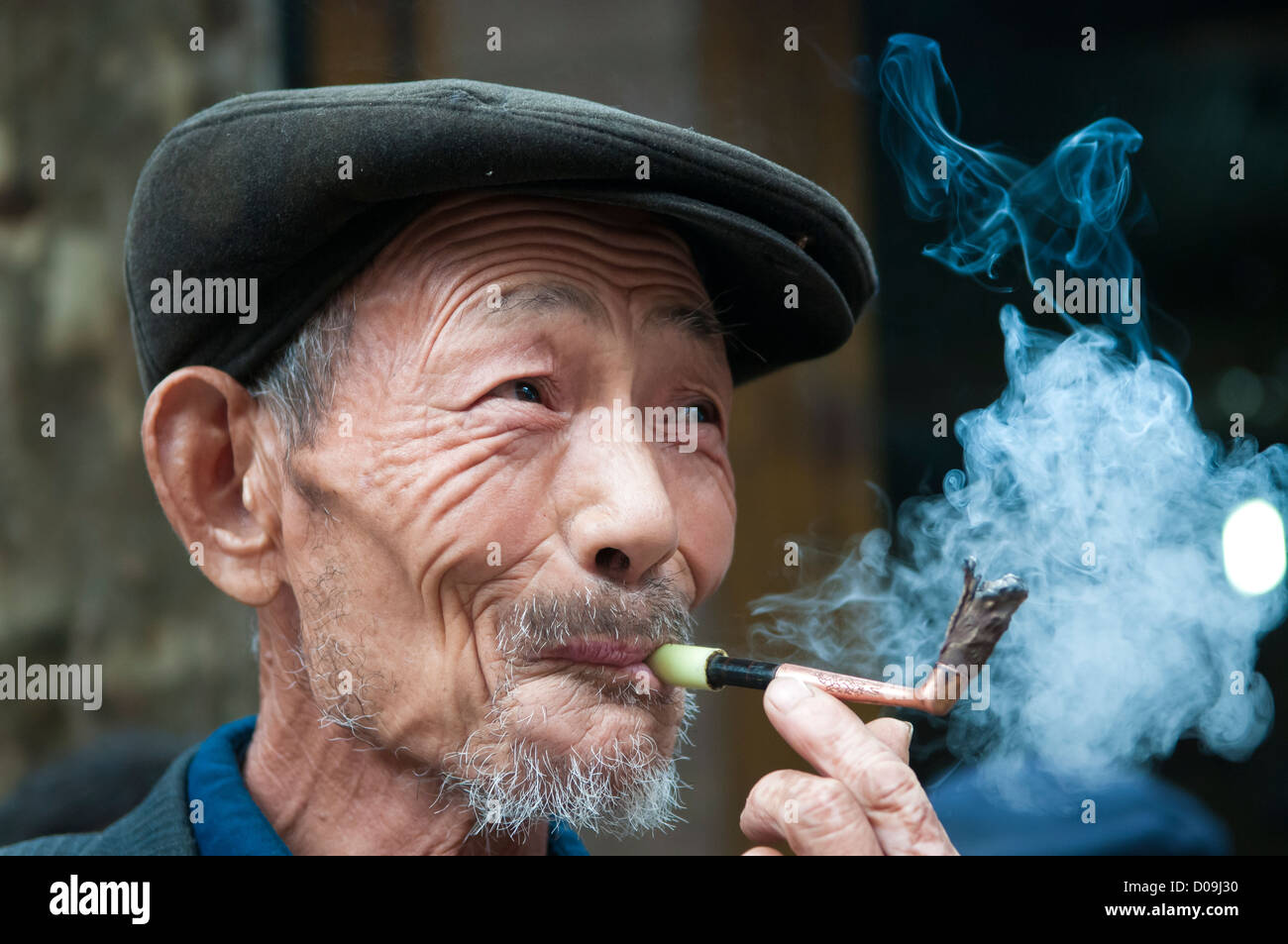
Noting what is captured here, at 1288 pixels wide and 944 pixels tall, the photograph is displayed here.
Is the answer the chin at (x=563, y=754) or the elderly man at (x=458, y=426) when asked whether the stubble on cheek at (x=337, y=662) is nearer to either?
the elderly man at (x=458, y=426)

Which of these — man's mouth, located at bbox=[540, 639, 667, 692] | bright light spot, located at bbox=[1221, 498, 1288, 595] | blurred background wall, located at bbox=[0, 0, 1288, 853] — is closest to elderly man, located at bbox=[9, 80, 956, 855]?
man's mouth, located at bbox=[540, 639, 667, 692]

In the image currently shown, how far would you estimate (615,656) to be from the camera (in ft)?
6.94

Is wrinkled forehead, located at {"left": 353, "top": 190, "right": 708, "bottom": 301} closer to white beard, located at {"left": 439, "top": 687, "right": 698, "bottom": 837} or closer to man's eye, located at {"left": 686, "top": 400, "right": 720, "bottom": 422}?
man's eye, located at {"left": 686, "top": 400, "right": 720, "bottom": 422}

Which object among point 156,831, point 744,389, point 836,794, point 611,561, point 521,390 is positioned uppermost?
point 744,389

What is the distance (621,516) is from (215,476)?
914 mm

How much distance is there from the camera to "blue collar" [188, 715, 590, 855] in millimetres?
2316

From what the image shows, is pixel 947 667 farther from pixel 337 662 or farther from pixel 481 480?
pixel 337 662

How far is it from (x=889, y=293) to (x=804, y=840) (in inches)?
121

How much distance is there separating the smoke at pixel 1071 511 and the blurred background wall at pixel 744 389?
1069mm

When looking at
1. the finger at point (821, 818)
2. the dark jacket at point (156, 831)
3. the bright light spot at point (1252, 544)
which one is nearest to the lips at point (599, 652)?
the finger at point (821, 818)

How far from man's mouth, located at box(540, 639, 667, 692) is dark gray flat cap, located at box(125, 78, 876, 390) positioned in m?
0.80

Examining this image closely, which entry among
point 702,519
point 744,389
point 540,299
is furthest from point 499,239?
point 744,389
